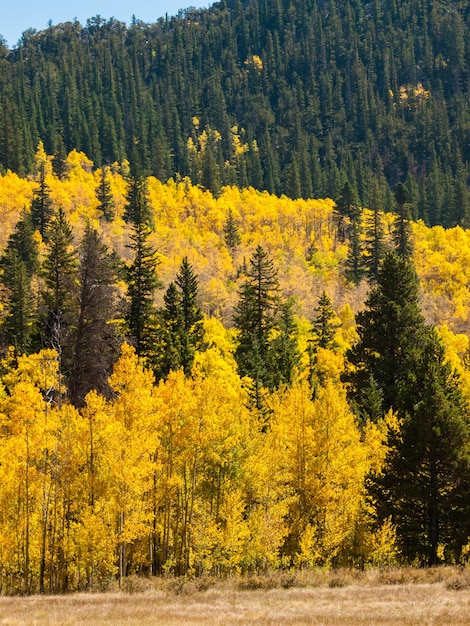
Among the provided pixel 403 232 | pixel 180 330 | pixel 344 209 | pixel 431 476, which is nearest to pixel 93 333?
pixel 180 330

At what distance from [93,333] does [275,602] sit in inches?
872

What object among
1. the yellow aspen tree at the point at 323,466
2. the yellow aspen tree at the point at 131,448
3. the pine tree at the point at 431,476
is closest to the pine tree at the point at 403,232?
the yellow aspen tree at the point at 323,466

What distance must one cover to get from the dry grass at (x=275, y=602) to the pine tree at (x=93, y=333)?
46.7 feet

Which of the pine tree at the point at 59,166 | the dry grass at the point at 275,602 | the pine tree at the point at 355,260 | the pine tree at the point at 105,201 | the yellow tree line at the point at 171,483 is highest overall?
the pine tree at the point at 59,166

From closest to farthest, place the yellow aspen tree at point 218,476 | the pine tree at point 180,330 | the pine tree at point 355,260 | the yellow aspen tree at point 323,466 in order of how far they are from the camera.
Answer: the yellow aspen tree at point 218,476, the yellow aspen tree at point 323,466, the pine tree at point 180,330, the pine tree at point 355,260

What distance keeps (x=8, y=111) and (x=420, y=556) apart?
128 meters

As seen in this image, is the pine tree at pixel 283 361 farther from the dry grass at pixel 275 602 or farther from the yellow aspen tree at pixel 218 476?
the dry grass at pixel 275 602

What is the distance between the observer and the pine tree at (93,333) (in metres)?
40.2

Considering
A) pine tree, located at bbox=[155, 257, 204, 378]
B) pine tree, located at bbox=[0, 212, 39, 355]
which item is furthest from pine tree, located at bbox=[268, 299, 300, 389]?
pine tree, located at bbox=[0, 212, 39, 355]

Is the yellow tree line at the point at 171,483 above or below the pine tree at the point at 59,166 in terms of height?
below

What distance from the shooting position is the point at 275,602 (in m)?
24.0

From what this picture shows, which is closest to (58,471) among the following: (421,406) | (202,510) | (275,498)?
(202,510)

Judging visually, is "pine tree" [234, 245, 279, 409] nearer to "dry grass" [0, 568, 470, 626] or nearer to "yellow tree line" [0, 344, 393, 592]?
"yellow tree line" [0, 344, 393, 592]

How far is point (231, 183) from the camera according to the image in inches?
5566
